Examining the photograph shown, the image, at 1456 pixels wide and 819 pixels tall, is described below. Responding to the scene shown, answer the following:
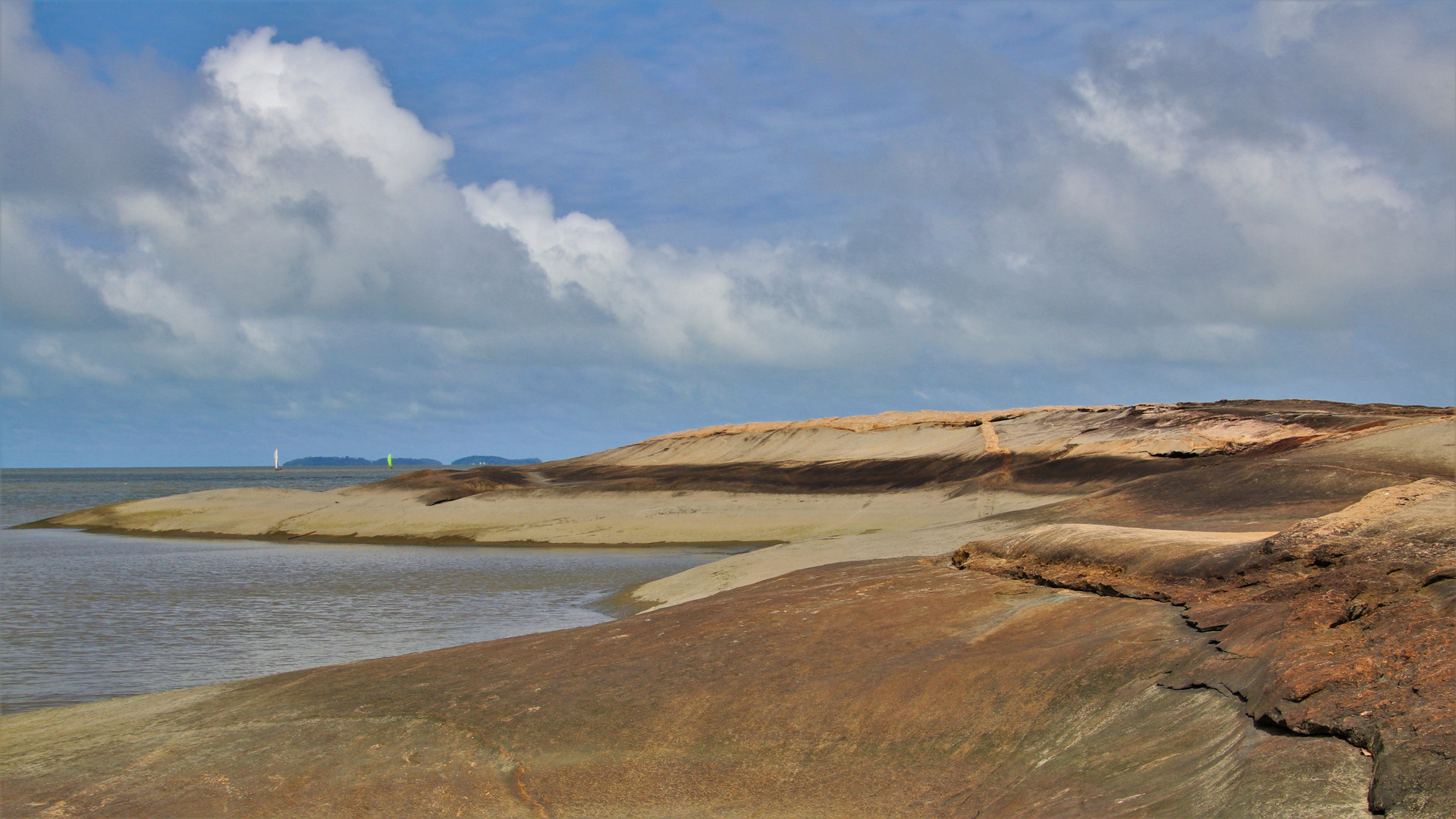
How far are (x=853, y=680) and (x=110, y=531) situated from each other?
38.5 metres

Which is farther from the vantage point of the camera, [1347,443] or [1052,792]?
[1347,443]

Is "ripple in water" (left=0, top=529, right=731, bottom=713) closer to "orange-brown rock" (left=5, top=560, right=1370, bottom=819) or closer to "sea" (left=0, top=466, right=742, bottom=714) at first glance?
"sea" (left=0, top=466, right=742, bottom=714)

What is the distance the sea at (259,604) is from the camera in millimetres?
11594

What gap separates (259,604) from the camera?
16.9 m

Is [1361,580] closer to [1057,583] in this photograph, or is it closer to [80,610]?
[1057,583]

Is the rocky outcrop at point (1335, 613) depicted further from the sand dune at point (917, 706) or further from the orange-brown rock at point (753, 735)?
the orange-brown rock at point (753, 735)

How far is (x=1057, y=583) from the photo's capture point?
28.1ft

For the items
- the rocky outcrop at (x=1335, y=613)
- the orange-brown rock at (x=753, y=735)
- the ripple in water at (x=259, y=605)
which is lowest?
the ripple in water at (x=259, y=605)

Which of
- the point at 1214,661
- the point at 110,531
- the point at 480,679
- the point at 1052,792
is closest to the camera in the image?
the point at 1052,792

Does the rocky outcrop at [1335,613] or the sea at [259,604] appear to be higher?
the rocky outcrop at [1335,613]

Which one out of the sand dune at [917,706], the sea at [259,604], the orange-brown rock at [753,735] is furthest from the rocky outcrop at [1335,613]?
the sea at [259,604]

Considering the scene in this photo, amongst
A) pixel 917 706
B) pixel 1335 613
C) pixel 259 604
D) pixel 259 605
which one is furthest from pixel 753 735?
pixel 259 604

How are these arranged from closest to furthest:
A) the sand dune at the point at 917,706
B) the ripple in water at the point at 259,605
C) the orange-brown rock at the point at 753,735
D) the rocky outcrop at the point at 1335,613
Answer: the rocky outcrop at the point at 1335,613, the sand dune at the point at 917,706, the orange-brown rock at the point at 753,735, the ripple in water at the point at 259,605

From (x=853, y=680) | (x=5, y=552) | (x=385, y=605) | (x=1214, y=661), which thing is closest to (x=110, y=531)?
(x=5, y=552)
